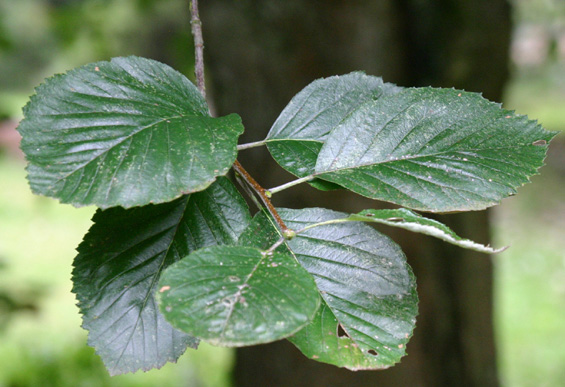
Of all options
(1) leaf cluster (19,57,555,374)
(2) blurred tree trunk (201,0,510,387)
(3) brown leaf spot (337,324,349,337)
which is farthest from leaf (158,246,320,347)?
(2) blurred tree trunk (201,0,510,387)

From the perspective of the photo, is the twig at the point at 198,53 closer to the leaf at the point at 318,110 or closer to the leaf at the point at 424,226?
the leaf at the point at 318,110

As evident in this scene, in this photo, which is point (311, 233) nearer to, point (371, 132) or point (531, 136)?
point (371, 132)

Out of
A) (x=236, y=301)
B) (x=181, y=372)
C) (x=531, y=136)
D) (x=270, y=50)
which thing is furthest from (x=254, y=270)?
(x=181, y=372)

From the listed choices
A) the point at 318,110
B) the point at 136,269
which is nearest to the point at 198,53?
the point at 318,110

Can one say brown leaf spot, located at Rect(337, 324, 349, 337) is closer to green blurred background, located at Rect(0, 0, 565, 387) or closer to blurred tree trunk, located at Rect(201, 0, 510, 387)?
blurred tree trunk, located at Rect(201, 0, 510, 387)

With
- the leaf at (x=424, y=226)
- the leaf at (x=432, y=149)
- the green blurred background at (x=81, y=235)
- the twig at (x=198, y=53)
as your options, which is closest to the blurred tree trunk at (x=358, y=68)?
the green blurred background at (x=81, y=235)
